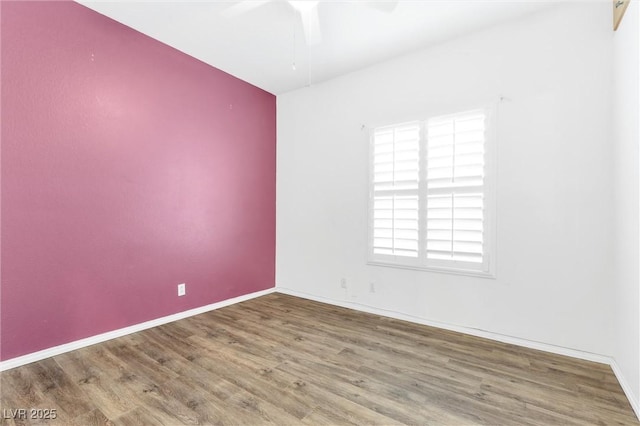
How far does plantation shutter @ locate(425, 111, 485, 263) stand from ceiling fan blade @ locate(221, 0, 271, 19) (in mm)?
1871

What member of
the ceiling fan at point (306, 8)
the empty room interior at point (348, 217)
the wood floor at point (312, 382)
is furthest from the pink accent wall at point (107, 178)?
the ceiling fan at point (306, 8)

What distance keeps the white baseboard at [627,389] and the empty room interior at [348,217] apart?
17mm

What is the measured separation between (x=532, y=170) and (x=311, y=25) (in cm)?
230

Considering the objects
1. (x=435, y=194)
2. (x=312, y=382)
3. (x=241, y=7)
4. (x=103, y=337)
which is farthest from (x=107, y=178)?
(x=435, y=194)

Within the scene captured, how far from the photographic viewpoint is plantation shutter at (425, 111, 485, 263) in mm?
2615

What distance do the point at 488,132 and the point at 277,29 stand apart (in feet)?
7.05

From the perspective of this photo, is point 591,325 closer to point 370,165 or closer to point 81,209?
point 370,165

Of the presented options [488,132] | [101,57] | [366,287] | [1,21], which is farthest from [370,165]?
[1,21]

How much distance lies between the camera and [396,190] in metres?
3.09

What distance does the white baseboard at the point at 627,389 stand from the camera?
1.65 meters

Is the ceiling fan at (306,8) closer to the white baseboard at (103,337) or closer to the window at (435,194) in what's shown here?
the window at (435,194)

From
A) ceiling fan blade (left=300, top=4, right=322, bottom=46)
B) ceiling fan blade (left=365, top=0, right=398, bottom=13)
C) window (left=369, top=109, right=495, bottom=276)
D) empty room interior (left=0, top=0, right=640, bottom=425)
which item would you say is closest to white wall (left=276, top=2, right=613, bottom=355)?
empty room interior (left=0, top=0, right=640, bottom=425)

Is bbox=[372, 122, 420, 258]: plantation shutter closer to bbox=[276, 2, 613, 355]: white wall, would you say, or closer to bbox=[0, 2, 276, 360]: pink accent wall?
bbox=[276, 2, 613, 355]: white wall

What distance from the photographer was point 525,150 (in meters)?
2.44
